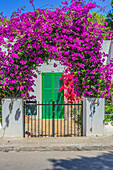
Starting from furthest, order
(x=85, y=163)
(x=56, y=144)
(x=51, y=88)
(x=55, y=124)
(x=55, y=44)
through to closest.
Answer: (x=51, y=88) → (x=55, y=124) → (x=55, y=44) → (x=56, y=144) → (x=85, y=163)

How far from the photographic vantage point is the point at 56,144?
6.05m

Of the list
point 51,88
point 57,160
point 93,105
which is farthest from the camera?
point 51,88

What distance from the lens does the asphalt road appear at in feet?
15.0

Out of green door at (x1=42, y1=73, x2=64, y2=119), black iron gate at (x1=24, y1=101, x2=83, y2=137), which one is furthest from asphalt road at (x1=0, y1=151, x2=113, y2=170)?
green door at (x1=42, y1=73, x2=64, y2=119)

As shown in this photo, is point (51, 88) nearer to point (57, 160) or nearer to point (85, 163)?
point (57, 160)

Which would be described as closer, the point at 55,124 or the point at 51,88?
the point at 55,124

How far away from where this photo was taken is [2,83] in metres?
6.78

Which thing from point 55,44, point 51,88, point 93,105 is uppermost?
Result: point 55,44

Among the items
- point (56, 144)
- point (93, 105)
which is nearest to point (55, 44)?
point (93, 105)

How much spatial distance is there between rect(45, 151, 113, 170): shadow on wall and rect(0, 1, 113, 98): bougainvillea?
7.90 ft

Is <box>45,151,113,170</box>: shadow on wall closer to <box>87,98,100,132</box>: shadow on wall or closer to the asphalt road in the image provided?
the asphalt road

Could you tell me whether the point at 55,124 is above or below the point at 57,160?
above

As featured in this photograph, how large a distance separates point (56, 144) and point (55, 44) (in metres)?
3.06

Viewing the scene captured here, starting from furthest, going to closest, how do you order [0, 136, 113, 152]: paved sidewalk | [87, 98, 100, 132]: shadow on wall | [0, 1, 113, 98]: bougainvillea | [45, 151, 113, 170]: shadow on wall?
1. [87, 98, 100, 132]: shadow on wall
2. [0, 1, 113, 98]: bougainvillea
3. [0, 136, 113, 152]: paved sidewalk
4. [45, 151, 113, 170]: shadow on wall
